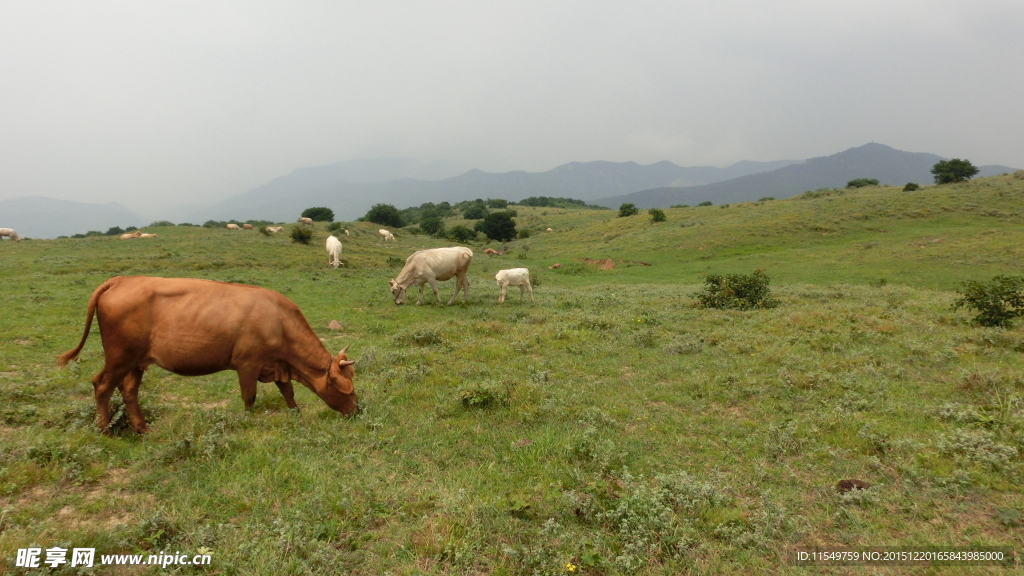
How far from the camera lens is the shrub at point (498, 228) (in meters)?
66.6

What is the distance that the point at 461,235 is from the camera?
2377 inches

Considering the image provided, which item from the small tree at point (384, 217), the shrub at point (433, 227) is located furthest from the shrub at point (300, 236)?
the small tree at point (384, 217)

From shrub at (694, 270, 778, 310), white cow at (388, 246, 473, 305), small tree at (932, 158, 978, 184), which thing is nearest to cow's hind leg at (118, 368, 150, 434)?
white cow at (388, 246, 473, 305)

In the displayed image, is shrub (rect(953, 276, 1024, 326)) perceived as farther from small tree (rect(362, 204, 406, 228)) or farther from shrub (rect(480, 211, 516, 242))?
small tree (rect(362, 204, 406, 228))

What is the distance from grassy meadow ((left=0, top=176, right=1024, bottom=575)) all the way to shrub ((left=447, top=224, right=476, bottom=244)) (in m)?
43.8

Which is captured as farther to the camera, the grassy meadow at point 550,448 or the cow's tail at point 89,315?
the cow's tail at point 89,315

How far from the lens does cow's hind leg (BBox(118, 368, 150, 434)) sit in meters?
6.07

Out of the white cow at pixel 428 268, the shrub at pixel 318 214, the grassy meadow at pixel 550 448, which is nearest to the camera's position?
the grassy meadow at pixel 550 448

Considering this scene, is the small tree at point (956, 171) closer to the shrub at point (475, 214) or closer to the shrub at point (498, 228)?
the shrub at point (498, 228)

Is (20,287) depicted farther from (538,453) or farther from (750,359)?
(750,359)

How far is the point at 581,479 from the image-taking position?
17.1ft

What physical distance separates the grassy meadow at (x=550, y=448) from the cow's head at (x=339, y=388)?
24cm

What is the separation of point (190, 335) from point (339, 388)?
82.0 inches

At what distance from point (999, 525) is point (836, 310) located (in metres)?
12.1
